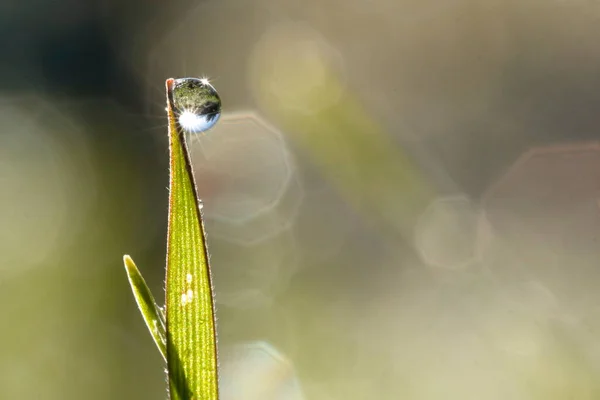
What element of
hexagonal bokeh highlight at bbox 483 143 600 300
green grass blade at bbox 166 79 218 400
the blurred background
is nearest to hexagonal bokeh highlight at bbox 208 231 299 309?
the blurred background

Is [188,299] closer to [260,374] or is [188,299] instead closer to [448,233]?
[260,374]

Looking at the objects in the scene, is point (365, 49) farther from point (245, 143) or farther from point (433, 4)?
point (245, 143)

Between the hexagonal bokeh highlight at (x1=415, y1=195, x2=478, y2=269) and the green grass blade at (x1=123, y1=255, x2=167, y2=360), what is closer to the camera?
the green grass blade at (x1=123, y1=255, x2=167, y2=360)

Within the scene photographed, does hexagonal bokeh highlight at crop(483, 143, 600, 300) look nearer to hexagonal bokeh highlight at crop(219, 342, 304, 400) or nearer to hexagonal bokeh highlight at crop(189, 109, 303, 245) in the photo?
hexagonal bokeh highlight at crop(189, 109, 303, 245)

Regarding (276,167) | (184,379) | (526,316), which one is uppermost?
(276,167)

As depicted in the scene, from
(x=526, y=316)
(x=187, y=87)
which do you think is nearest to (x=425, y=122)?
(x=526, y=316)

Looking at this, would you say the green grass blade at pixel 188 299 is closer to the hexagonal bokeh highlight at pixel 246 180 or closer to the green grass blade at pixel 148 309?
the green grass blade at pixel 148 309
